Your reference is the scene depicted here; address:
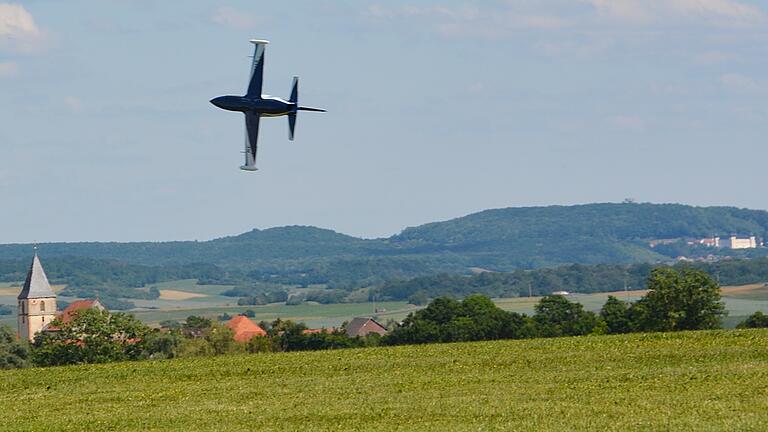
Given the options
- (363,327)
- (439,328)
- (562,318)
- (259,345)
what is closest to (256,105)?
(259,345)

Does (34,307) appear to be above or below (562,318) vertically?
above

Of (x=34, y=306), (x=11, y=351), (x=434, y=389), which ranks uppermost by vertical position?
(x=34, y=306)

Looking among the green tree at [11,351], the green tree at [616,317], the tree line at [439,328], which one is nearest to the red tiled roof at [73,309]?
the tree line at [439,328]

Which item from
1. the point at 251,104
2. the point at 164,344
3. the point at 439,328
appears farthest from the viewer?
the point at 439,328

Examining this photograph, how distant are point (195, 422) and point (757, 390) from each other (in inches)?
457

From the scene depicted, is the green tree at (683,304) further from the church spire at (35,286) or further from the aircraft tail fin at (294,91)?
the church spire at (35,286)

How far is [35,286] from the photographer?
17812 centimetres

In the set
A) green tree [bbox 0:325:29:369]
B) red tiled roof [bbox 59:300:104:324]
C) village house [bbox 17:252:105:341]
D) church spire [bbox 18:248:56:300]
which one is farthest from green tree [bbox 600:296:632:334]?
church spire [bbox 18:248:56:300]

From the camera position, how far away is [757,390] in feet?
101

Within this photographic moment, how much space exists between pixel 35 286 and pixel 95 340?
324ft

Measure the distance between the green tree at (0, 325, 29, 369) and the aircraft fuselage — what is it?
56497 millimetres

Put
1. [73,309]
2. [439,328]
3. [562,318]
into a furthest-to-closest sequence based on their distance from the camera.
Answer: [73,309], [562,318], [439,328]

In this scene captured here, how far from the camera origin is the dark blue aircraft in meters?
42.0

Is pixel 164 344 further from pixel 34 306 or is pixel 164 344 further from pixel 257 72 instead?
pixel 34 306
